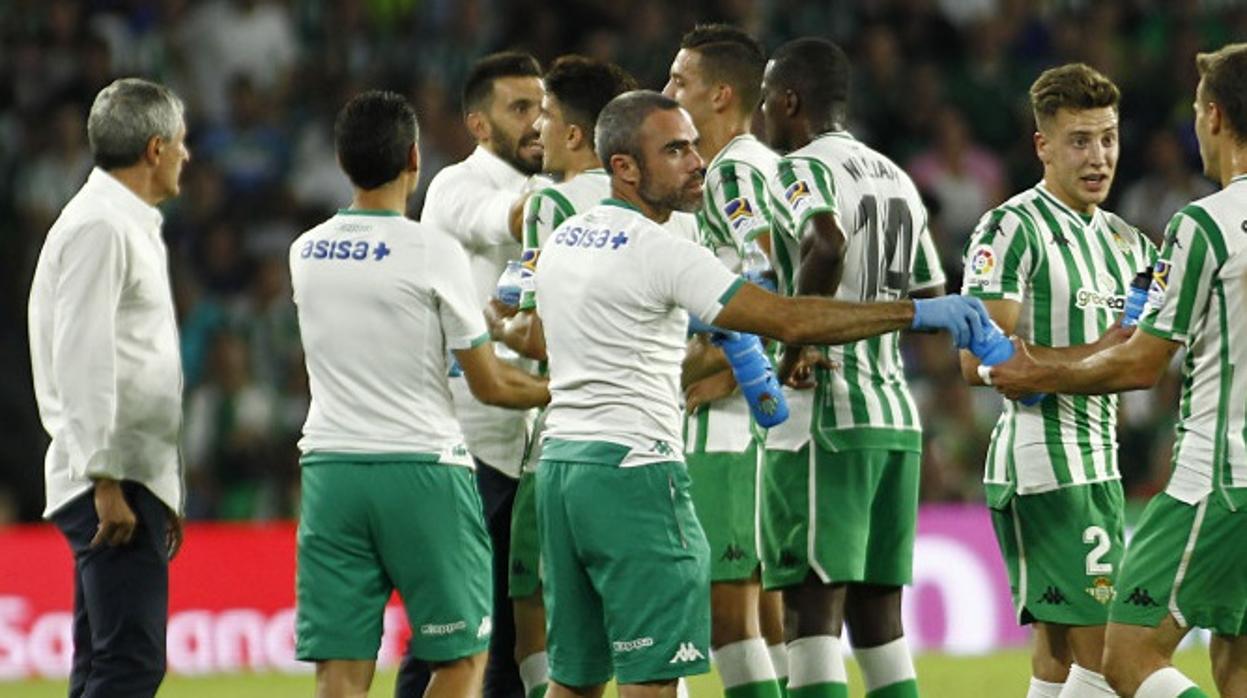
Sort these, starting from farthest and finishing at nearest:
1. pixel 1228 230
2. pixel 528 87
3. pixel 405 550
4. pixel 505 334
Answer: pixel 528 87
pixel 505 334
pixel 405 550
pixel 1228 230

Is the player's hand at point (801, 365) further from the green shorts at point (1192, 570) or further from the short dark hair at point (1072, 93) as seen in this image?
the green shorts at point (1192, 570)

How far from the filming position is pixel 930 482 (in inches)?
605

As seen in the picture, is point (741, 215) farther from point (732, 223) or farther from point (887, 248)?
point (887, 248)

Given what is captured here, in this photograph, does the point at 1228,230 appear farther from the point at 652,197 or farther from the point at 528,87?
the point at 528,87

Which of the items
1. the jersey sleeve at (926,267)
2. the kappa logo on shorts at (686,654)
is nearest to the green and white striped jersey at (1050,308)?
the jersey sleeve at (926,267)

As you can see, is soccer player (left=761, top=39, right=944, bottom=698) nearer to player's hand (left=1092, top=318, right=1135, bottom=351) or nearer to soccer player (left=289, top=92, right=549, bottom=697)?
player's hand (left=1092, top=318, right=1135, bottom=351)

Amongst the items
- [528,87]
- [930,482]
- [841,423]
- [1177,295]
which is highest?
[528,87]

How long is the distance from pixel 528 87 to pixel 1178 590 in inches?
139

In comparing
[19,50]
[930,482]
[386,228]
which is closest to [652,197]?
[386,228]

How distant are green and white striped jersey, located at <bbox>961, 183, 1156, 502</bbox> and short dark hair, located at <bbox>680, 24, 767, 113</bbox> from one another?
1.09 m

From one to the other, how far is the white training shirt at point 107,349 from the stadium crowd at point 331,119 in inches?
294

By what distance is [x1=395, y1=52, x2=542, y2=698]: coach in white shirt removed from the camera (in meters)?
8.51

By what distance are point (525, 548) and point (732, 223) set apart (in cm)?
142

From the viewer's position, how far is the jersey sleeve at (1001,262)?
7953 mm
